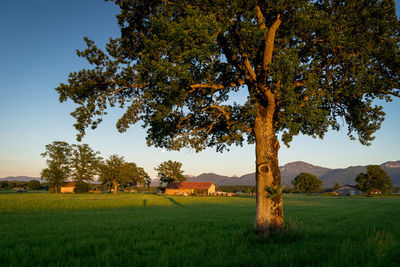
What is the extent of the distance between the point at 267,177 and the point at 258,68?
524 cm

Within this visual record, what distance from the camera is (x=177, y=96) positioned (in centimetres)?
1066

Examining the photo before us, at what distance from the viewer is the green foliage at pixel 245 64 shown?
31.1ft

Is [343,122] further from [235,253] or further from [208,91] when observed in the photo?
[235,253]

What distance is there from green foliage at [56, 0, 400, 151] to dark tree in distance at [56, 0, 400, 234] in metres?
0.05

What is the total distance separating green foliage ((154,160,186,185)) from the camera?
4973 inches

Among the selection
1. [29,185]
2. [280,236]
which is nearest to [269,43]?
[280,236]

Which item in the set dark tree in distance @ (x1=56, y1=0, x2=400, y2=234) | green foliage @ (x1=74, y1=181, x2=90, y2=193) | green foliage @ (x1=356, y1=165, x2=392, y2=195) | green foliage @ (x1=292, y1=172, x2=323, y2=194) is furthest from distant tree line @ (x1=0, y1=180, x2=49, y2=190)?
green foliage @ (x1=356, y1=165, x2=392, y2=195)

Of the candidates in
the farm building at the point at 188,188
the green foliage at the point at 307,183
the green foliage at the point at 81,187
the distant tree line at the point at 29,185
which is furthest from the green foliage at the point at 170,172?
the distant tree line at the point at 29,185

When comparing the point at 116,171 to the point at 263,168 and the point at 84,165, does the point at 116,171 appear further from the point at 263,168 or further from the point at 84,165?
the point at 263,168

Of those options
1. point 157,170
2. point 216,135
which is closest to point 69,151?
point 157,170

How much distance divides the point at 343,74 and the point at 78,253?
44.4 ft

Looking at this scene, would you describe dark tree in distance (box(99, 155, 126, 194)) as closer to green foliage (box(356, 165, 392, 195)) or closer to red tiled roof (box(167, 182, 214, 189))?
red tiled roof (box(167, 182, 214, 189))

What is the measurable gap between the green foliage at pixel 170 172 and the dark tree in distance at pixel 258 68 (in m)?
116

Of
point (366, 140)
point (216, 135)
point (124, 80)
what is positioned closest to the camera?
point (124, 80)
